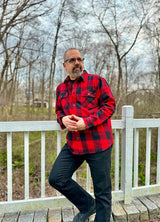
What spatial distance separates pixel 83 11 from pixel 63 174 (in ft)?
16.1

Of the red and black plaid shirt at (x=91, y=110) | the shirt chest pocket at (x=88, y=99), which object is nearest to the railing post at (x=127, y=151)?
the red and black plaid shirt at (x=91, y=110)

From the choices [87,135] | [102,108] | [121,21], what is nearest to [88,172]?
[87,135]

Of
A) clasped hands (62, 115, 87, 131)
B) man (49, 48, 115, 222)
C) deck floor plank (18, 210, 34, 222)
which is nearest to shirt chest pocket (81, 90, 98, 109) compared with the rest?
man (49, 48, 115, 222)

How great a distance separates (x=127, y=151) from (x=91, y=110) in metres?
0.76

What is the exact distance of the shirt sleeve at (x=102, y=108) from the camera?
1211mm

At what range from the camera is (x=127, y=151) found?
1702 mm

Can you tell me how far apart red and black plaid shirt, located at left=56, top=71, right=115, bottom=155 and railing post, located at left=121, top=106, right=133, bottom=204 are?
0.44 meters

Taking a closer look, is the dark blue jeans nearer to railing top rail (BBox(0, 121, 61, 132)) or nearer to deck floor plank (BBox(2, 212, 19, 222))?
railing top rail (BBox(0, 121, 61, 132))

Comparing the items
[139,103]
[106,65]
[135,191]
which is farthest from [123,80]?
[135,191]

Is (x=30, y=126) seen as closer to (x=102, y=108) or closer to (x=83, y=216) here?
(x=102, y=108)

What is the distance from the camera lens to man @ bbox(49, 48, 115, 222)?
4.13 feet

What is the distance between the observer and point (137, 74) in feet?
20.9

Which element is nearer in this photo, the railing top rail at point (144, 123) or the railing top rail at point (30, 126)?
the railing top rail at point (30, 126)

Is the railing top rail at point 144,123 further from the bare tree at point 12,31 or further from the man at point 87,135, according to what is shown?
the bare tree at point 12,31
